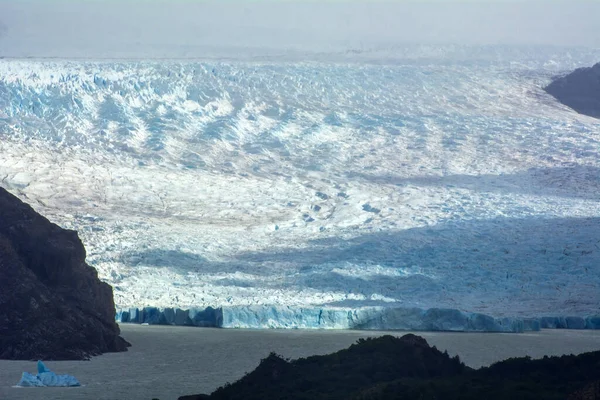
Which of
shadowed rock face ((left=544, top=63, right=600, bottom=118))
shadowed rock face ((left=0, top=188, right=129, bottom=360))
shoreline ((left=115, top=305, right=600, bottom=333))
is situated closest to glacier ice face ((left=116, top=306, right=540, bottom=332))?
shoreline ((left=115, top=305, right=600, bottom=333))

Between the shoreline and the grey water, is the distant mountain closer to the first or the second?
the grey water

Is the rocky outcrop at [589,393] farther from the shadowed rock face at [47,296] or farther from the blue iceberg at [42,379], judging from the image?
the shadowed rock face at [47,296]

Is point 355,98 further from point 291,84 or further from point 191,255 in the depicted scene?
point 191,255

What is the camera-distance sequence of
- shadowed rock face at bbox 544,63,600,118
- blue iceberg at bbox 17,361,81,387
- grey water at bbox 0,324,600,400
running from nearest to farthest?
blue iceberg at bbox 17,361,81,387 → grey water at bbox 0,324,600,400 → shadowed rock face at bbox 544,63,600,118

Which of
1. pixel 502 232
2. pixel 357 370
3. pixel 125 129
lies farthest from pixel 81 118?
pixel 357 370

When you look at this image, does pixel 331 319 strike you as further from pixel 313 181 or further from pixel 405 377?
pixel 313 181

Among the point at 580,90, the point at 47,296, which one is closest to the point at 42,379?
the point at 47,296

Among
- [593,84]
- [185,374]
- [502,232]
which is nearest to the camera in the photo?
[185,374]
